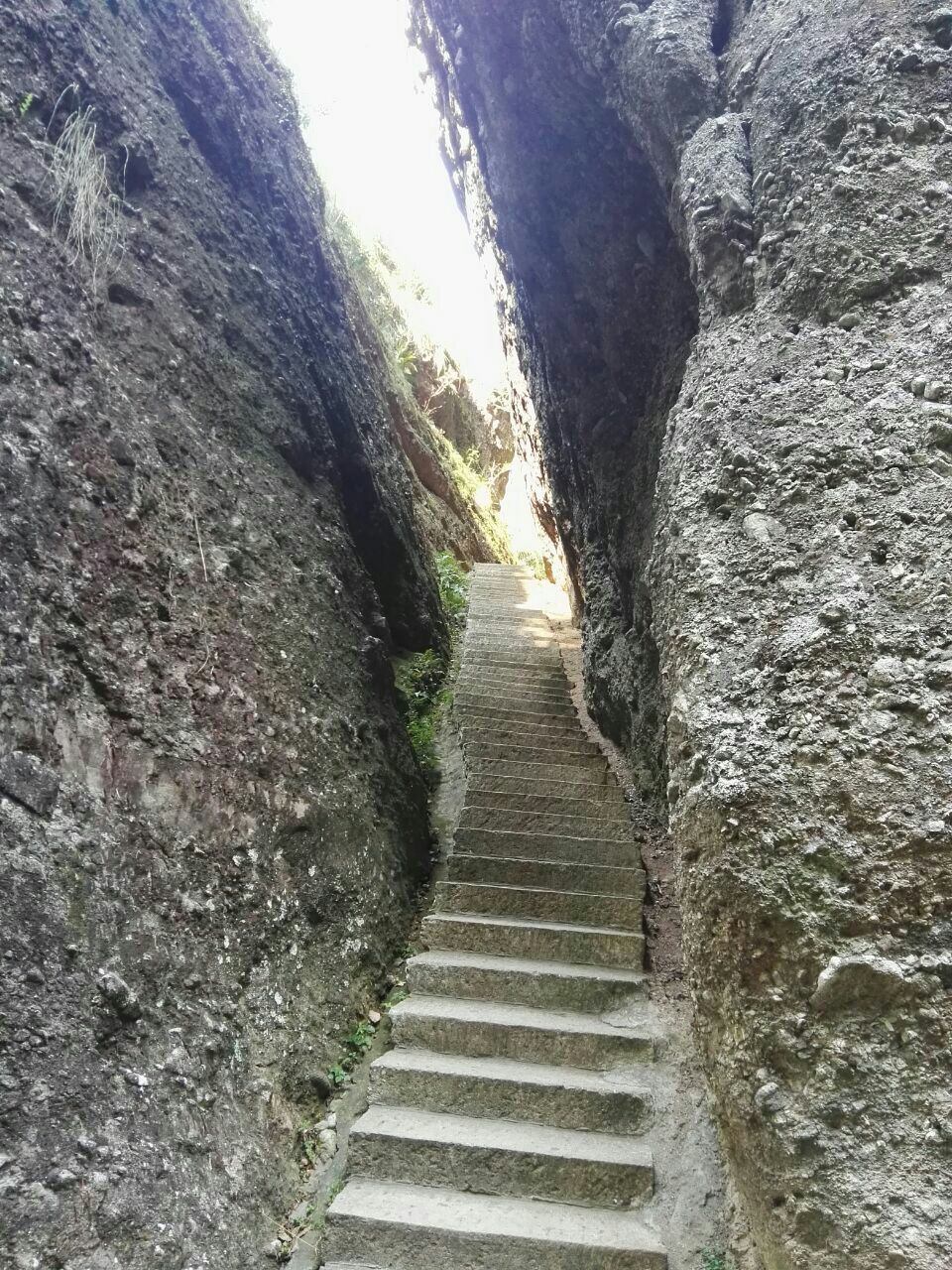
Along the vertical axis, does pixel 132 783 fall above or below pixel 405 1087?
above

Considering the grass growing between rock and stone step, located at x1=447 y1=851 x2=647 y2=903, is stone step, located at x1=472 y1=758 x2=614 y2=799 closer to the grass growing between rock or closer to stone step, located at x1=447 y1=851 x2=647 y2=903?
the grass growing between rock

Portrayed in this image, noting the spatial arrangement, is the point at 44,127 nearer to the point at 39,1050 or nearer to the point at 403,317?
the point at 39,1050

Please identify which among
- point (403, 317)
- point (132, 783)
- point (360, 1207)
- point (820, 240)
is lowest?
point (360, 1207)

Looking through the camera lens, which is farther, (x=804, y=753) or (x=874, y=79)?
(x=874, y=79)

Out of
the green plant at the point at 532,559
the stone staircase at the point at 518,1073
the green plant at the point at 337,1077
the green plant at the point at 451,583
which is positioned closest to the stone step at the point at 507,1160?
the stone staircase at the point at 518,1073

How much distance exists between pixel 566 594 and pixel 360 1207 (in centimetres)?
731

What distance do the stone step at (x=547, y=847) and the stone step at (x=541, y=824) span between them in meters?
0.09

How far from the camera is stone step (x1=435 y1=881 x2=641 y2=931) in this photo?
12.5 feet

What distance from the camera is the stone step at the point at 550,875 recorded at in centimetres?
406

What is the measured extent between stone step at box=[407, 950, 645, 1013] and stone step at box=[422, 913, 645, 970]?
0.08 meters

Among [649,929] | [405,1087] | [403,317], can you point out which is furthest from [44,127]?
[403,317]

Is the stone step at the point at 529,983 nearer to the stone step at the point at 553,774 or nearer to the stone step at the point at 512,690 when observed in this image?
the stone step at the point at 553,774

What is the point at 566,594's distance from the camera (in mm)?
9211

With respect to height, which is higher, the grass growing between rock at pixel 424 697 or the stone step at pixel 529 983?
the grass growing between rock at pixel 424 697
